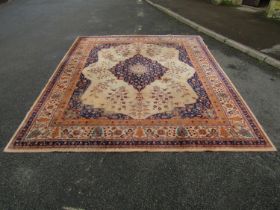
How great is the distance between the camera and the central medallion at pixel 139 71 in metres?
4.03

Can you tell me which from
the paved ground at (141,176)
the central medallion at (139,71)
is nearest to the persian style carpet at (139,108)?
the central medallion at (139,71)

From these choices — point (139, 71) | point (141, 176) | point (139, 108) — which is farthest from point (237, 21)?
point (141, 176)

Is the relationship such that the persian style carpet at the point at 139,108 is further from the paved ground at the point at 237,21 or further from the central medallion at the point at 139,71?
the paved ground at the point at 237,21

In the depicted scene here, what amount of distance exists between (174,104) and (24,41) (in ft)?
12.9

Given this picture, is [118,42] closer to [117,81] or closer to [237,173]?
[117,81]

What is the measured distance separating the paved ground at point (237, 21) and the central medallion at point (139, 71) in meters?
1.94

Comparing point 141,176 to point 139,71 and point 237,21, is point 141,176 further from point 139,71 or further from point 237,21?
point 237,21

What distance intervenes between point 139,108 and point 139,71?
→ 1108 millimetres

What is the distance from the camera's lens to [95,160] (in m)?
2.65

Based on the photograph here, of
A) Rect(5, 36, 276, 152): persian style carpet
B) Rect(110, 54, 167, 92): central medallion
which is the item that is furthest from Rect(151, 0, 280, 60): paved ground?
Rect(110, 54, 167, 92): central medallion

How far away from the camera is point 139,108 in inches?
134

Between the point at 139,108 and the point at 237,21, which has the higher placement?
→ the point at 237,21

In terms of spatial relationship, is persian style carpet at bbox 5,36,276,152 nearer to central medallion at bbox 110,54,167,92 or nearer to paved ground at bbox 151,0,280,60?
central medallion at bbox 110,54,167,92

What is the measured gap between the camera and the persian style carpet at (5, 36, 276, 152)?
2.85 meters
